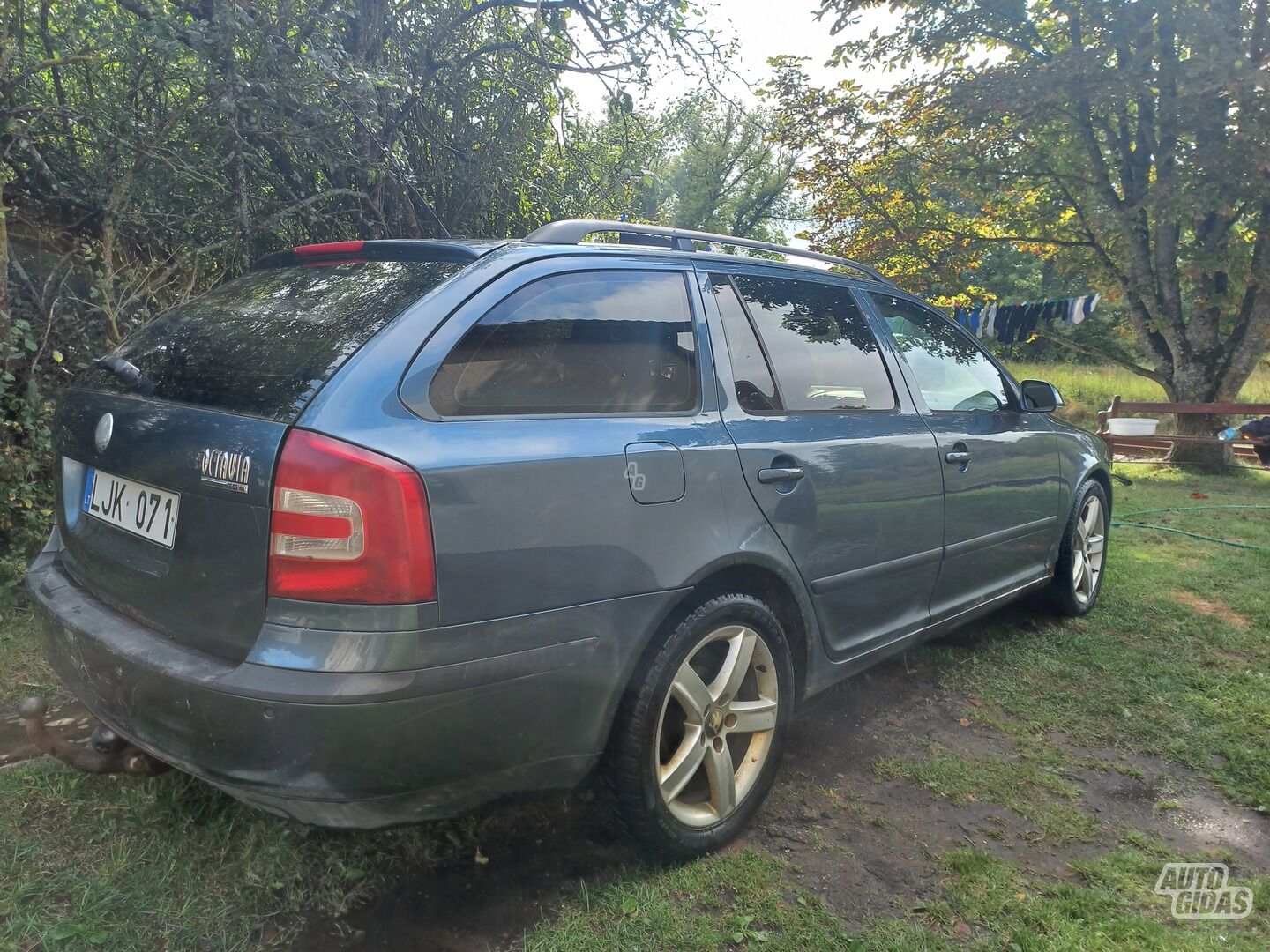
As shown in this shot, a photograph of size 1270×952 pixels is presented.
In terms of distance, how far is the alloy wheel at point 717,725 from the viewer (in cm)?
221

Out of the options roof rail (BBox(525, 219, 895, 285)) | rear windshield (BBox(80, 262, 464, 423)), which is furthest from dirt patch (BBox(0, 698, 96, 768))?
roof rail (BBox(525, 219, 895, 285))

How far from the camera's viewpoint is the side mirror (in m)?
3.85

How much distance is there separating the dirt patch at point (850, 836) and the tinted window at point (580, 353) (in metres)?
1.20

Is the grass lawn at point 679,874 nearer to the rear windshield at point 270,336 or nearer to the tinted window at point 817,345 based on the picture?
the rear windshield at point 270,336

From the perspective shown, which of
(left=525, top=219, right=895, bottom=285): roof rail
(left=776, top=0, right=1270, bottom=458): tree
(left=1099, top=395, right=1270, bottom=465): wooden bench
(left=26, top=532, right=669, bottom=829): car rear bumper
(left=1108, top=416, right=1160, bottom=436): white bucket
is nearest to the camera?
(left=26, top=532, right=669, bottom=829): car rear bumper

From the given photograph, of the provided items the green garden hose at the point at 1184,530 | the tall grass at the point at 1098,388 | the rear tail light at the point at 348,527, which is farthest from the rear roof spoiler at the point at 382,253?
the tall grass at the point at 1098,388

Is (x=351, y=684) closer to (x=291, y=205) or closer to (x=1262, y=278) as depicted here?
(x=291, y=205)

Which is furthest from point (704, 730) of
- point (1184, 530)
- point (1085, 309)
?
point (1085, 309)

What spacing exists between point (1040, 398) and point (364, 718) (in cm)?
340

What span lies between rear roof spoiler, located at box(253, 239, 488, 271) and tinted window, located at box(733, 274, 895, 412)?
0.94 meters

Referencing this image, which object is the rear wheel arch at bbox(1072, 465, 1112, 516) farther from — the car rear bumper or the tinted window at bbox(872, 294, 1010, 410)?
the car rear bumper

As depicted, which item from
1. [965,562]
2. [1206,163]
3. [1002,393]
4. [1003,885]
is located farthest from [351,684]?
[1206,163]

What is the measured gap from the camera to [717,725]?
229 cm

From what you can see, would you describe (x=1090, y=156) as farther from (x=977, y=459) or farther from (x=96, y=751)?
(x=96, y=751)
